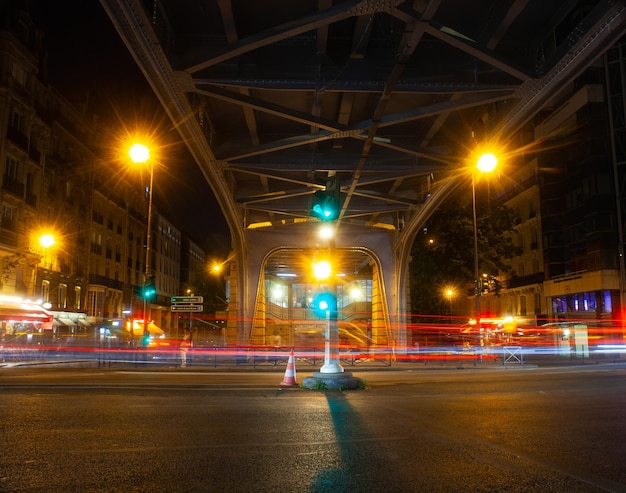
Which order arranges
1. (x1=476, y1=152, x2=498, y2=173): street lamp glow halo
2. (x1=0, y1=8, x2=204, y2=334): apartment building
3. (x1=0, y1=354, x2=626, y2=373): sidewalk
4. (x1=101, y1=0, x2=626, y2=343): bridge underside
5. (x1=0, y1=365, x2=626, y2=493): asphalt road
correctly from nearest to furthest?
1. (x1=0, y1=365, x2=626, y2=493): asphalt road
2. (x1=101, y1=0, x2=626, y2=343): bridge underside
3. (x1=476, y1=152, x2=498, y2=173): street lamp glow halo
4. (x1=0, y1=354, x2=626, y2=373): sidewalk
5. (x1=0, y1=8, x2=204, y2=334): apartment building

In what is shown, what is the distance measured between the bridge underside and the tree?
20.7 m

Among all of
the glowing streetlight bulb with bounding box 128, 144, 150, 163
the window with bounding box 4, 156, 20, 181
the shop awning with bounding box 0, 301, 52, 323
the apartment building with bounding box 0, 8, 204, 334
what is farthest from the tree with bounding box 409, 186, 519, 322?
the window with bounding box 4, 156, 20, 181

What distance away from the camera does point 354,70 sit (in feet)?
41.5

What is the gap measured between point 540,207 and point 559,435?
46356 mm

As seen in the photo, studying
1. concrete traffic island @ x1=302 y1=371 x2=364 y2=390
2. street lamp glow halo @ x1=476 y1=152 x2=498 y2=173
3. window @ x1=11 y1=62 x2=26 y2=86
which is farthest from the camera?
window @ x1=11 y1=62 x2=26 y2=86

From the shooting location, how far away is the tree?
1587 inches

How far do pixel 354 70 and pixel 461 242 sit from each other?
97.0 feet

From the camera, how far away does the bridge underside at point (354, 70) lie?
10414 mm

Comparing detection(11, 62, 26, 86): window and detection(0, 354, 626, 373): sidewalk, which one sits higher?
detection(11, 62, 26, 86): window

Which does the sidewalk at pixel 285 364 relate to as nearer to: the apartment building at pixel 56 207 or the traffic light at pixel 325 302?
the apartment building at pixel 56 207

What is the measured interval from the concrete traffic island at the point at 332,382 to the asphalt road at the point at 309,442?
0.87m

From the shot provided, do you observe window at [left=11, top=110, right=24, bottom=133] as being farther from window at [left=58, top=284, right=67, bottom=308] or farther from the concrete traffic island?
the concrete traffic island

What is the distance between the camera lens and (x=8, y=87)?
118 feet

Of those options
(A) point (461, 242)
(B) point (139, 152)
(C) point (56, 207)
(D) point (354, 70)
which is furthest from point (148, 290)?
(C) point (56, 207)
